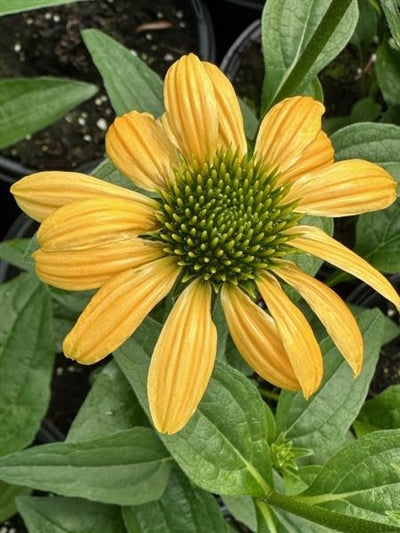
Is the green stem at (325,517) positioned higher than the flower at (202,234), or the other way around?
the flower at (202,234)

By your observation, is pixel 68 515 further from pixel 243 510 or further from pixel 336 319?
pixel 336 319

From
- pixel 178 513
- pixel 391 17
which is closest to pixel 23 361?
pixel 178 513

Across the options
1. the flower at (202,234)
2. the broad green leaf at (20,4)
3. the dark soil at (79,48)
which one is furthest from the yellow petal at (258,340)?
the dark soil at (79,48)

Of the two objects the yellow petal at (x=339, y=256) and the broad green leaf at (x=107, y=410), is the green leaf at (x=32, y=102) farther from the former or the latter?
the yellow petal at (x=339, y=256)

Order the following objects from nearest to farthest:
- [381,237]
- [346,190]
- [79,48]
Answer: [346,190] → [381,237] → [79,48]

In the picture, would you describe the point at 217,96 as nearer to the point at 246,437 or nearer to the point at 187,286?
the point at 187,286

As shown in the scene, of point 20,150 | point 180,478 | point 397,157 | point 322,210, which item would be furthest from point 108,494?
point 20,150

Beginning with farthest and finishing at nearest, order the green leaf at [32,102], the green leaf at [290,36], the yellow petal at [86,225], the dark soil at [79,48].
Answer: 1. the dark soil at [79,48]
2. the green leaf at [32,102]
3. the green leaf at [290,36]
4. the yellow petal at [86,225]
